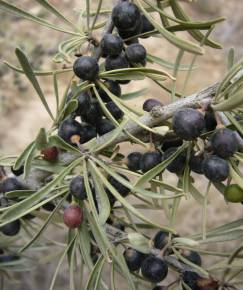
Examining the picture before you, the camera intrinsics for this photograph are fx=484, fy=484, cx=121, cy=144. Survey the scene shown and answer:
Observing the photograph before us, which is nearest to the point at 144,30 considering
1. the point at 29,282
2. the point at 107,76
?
the point at 107,76

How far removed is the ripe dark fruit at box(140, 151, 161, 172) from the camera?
1.90 ft

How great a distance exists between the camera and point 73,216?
63 centimetres

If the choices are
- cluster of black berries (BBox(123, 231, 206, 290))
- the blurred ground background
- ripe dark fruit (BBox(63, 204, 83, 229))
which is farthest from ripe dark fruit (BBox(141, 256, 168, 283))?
the blurred ground background

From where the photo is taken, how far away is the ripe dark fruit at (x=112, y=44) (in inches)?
23.3

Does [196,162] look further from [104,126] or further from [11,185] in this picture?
[11,185]

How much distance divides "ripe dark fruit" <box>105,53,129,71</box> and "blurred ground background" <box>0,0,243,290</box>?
1.77 meters

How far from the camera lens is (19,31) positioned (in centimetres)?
416

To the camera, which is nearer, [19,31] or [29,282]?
[29,282]

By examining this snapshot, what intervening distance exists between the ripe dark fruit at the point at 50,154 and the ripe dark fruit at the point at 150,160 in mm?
123

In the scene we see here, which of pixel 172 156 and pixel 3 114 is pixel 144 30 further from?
pixel 3 114

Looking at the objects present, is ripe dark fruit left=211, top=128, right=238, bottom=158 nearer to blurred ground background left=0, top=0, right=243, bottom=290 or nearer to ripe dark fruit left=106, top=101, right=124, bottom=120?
ripe dark fruit left=106, top=101, right=124, bottom=120

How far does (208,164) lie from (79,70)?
194mm

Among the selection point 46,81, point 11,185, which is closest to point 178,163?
point 11,185

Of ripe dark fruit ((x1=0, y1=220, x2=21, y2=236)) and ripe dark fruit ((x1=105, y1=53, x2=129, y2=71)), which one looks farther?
ripe dark fruit ((x1=0, y1=220, x2=21, y2=236))
